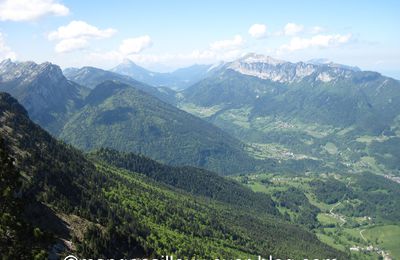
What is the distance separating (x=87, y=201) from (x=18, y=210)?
244 feet

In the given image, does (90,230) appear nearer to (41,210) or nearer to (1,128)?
(41,210)

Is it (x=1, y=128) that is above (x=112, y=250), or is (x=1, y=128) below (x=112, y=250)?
above

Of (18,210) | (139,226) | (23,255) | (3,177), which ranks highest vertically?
(3,177)

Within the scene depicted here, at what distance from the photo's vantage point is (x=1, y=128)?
162m

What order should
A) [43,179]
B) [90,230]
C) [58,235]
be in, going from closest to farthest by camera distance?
[58,235], [90,230], [43,179]

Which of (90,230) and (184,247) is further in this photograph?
(184,247)

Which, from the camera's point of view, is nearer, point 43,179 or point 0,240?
point 0,240

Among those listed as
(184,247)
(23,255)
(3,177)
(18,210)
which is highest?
(3,177)

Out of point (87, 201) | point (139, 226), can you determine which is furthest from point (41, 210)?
point (139, 226)

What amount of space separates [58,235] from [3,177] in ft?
113

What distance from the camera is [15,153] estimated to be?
14000cm

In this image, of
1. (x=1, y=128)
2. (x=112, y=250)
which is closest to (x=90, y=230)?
(x=112, y=250)

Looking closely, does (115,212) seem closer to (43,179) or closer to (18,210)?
(43,179)

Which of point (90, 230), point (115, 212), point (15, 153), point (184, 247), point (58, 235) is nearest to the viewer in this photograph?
point (58, 235)
